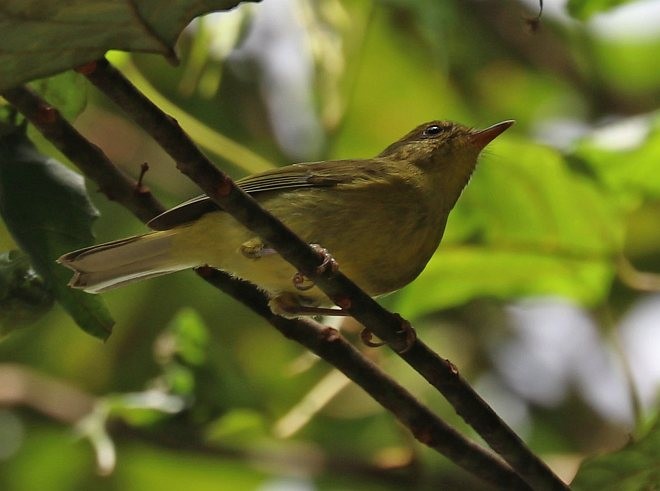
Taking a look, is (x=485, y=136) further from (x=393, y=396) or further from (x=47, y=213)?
(x=47, y=213)

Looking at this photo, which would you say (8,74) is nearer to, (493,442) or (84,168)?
(84,168)

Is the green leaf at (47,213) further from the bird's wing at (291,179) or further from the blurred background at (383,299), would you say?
the blurred background at (383,299)

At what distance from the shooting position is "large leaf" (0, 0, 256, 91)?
1646 millimetres

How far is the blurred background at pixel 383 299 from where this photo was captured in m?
3.90

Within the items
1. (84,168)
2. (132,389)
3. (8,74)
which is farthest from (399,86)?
(8,74)

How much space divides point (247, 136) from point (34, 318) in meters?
3.17

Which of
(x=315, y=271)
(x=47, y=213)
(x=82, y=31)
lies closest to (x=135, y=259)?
(x=47, y=213)

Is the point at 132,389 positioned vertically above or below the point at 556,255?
below

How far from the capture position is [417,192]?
3.41 meters

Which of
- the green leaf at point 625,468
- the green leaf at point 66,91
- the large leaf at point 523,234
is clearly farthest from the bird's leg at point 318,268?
the large leaf at point 523,234

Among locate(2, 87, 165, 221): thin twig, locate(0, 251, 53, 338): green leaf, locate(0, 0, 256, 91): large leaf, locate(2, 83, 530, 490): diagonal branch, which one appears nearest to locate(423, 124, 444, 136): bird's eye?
locate(2, 83, 530, 490): diagonal branch

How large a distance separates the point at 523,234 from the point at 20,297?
2.10 meters

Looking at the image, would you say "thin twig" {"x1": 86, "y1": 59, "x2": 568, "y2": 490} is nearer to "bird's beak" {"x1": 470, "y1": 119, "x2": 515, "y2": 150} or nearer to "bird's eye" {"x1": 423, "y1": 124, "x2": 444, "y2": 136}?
"bird's beak" {"x1": 470, "y1": 119, "x2": 515, "y2": 150}

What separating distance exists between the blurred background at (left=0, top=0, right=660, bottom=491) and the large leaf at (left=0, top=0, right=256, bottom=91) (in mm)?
2067
